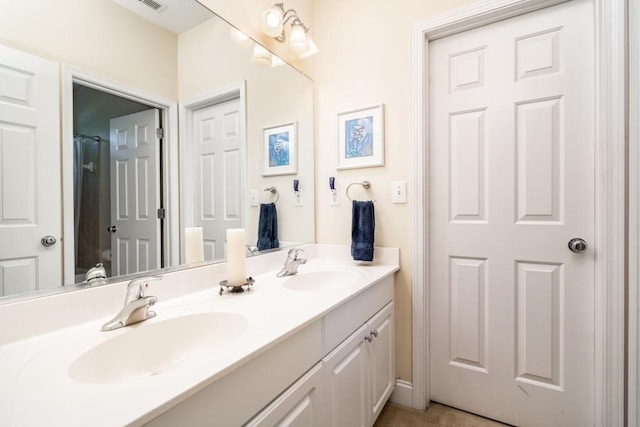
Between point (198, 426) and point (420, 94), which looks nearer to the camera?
point (198, 426)

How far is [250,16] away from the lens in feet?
4.49

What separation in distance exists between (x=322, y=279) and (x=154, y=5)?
50.9 inches

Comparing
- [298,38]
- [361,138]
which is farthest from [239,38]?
[361,138]

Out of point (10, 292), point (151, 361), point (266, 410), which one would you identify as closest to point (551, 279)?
point (266, 410)

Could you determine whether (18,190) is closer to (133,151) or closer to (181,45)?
(133,151)

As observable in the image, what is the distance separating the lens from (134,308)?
0.75 metres

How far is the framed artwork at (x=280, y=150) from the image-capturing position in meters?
1.49

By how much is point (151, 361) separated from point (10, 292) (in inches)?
14.3

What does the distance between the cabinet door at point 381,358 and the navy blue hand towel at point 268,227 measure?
0.63 metres

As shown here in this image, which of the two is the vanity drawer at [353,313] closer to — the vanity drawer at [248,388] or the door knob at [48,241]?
the vanity drawer at [248,388]

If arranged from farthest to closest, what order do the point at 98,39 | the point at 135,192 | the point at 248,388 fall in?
the point at 135,192
the point at 98,39
the point at 248,388

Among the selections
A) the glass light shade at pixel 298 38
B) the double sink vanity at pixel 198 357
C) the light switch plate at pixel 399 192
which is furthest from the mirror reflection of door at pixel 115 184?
the light switch plate at pixel 399 192

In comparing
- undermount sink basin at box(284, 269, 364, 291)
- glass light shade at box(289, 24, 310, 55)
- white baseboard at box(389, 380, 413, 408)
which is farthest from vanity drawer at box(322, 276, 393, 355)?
glass light shade at box(289, 24, 310, 55)

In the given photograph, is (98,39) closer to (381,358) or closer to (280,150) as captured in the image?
(280,150)
